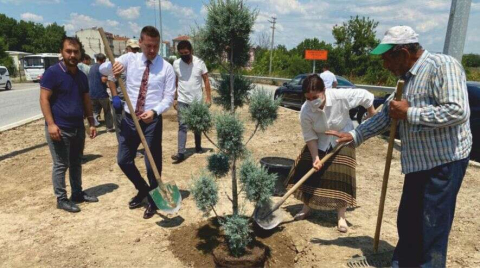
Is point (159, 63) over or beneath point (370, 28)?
beneath

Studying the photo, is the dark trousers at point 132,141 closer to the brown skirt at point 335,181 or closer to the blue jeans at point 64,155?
the blue jeans at point 64,155

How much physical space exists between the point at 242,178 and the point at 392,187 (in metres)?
2.89

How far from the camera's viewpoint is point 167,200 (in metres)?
3.29

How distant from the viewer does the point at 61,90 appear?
3.44 meters

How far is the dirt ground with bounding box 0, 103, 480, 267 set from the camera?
2898 mm

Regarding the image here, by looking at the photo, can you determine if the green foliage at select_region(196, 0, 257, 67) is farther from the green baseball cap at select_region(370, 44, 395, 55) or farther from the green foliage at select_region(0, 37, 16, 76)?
the green foliage at select_region(0, 37, 16, 76)

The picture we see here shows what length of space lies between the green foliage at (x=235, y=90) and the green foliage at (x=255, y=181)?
21.8 inches

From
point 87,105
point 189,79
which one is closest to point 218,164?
point 87,105

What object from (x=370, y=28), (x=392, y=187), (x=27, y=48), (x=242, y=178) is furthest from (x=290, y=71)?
(x=27, y=48)

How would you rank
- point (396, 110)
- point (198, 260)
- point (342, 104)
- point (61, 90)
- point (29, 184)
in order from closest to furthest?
point (396, 110) → point (198, 260) → point (342, 104) → point (61, 90) → point (29, 184)

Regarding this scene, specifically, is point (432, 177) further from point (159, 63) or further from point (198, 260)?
point (159, 63)

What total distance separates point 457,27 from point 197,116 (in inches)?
161

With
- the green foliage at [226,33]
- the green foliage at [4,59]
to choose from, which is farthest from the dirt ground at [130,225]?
the green foliage at [4,59]

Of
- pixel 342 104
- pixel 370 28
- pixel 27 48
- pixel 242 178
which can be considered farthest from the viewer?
pixel 27 48
